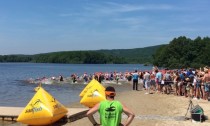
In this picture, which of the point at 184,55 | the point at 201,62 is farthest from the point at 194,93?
the point at 184,55

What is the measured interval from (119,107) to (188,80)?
1582 cm

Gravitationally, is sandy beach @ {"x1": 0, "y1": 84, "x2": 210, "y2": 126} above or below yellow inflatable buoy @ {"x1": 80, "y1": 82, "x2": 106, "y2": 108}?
below

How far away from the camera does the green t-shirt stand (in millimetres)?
6121

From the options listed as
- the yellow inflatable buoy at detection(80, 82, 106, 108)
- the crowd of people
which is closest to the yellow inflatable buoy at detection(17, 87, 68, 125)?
the yellow inflatable buoy at detection(80, 82, 106, 108)

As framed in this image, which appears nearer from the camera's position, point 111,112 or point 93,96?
point 111,112

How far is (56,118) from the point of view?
12586mm

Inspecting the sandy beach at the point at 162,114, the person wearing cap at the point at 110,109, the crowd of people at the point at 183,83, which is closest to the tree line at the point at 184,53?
the crowd of people at the point at 183,83

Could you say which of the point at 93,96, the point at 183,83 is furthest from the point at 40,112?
the point at 183,83

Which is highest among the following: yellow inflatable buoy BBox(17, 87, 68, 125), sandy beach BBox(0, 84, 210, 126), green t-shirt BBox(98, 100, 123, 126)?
green t-shirt BBox(98, 100, 123, 126)

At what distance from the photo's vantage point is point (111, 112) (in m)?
6.13

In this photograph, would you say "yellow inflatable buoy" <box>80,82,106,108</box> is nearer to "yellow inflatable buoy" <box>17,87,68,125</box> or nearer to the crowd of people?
"yellow inflatable buoy" <box>17,87,68,125</box>

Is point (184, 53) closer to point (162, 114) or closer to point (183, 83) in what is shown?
point (183, 83)

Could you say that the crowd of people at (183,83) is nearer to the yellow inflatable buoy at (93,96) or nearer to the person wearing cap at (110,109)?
the yellow inflatable buoy at (93,96)

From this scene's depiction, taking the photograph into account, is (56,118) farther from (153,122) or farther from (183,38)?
(183,38)
